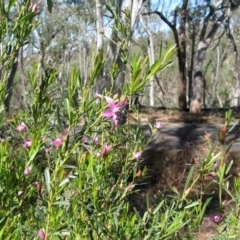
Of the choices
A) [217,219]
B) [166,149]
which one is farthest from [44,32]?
[217,219]

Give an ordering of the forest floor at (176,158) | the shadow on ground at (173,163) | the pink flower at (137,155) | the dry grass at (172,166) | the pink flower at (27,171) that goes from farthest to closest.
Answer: the dry grass at (172,166), the shadow on ground at (173,163), the forest floor at (176,158), the pink flower at (137,155), the pink flower at (27,171)

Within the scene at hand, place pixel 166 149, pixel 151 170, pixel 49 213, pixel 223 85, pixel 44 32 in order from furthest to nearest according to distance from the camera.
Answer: pixel 223 85 → pixel 44 32 → pixel 166 149 → pixel 151 170 → pixel 49 213

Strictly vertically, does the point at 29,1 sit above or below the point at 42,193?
above

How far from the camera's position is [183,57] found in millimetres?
14055

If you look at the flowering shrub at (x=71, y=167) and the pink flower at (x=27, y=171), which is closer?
the flowering shrub at (x=71, y=167)

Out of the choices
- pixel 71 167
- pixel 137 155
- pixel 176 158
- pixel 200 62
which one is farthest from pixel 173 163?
pixel 200 62

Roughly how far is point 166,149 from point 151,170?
87cm

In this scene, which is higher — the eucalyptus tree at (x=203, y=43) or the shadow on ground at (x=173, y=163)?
the eucalyptus tree at (x=203, y=43)

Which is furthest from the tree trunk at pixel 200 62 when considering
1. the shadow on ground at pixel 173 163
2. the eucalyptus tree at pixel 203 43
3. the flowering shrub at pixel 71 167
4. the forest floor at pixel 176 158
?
the flowering shrub at pixel 71 167

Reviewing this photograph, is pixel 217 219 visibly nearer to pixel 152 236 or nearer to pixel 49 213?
pixel 152 236

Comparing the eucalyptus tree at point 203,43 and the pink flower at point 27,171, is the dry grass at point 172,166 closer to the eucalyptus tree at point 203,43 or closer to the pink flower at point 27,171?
the pink flower at point 27,171

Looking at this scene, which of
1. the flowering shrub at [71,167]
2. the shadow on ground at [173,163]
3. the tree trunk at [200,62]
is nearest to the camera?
the flowering shrub at [71,167]

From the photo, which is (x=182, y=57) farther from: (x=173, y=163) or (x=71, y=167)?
(x=71, y=167)

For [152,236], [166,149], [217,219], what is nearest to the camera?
[152,236]
